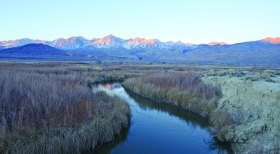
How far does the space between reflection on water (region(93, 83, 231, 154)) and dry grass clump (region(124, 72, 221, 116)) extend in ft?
2.90

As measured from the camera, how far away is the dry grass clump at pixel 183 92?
2127 centimetres

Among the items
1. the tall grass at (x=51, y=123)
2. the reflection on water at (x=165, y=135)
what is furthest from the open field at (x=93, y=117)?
the reflection on water at (x=165, y=135)

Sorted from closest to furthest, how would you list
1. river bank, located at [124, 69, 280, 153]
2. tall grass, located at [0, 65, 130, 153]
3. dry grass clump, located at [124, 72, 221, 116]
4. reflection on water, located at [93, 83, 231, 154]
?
tall grass, located at [0, 65, 130, 153]
river bank, located at [124, 69, 280, 153]
reflection on water, located at [93, 83, 231, 154]
dry grass clump, located at [124, 72, 221, 116]

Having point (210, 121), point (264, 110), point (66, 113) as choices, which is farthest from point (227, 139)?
point (66, 113)

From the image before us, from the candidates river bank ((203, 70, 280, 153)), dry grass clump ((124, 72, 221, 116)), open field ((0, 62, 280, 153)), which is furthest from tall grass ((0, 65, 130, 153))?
dry grass clump ((124, 72, 221, 116))

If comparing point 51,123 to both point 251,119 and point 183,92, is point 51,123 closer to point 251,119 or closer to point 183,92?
point 251,119

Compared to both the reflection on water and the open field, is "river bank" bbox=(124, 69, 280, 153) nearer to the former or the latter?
the open field

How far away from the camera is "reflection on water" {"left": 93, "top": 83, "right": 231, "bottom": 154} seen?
1394 cm

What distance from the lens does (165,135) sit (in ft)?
53.6

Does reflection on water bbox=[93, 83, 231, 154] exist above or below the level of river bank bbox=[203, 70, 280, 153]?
below

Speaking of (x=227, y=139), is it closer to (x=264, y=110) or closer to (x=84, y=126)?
(x=264, y=110)

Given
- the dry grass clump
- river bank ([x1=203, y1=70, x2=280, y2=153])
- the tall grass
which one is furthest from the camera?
the dry grass clump

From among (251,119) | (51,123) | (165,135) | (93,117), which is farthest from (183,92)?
(51,123)

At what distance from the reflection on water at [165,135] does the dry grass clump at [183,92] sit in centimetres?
88
